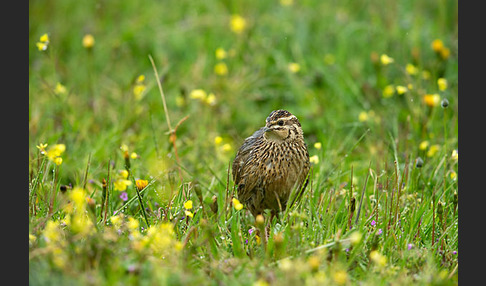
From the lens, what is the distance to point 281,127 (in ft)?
16.3

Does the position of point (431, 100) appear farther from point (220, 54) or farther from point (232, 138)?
point (220, 54)

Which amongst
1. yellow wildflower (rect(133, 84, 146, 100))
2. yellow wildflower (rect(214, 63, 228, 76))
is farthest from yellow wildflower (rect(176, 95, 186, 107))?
yellow wildflower (rect(214, 63, 228, 76))

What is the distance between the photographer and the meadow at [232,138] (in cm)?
386

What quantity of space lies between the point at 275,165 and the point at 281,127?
26 cm

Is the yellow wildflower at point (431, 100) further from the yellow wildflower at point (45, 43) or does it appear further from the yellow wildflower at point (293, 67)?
the yellow wildflower at point (45, 43)

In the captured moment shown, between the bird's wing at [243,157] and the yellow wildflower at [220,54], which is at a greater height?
the yellow wildflower at [220,54]

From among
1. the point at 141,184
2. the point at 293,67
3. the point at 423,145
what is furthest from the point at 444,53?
the point at 141,184

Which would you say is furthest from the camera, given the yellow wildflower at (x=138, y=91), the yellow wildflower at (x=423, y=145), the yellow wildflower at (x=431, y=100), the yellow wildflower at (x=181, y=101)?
the yellow wildflower at (x=181, y=101)

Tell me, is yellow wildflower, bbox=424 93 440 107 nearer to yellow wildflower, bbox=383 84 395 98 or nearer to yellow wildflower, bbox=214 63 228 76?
yellow wildflower, bbox=383 84 395 98

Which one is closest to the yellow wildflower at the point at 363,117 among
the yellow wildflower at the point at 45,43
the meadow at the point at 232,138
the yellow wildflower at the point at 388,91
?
the meadow at the point at 232,138

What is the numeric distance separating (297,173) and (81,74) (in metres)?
3.70

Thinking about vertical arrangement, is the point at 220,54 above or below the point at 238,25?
below

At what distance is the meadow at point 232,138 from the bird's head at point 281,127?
0.45 m

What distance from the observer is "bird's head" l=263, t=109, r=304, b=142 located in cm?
493
